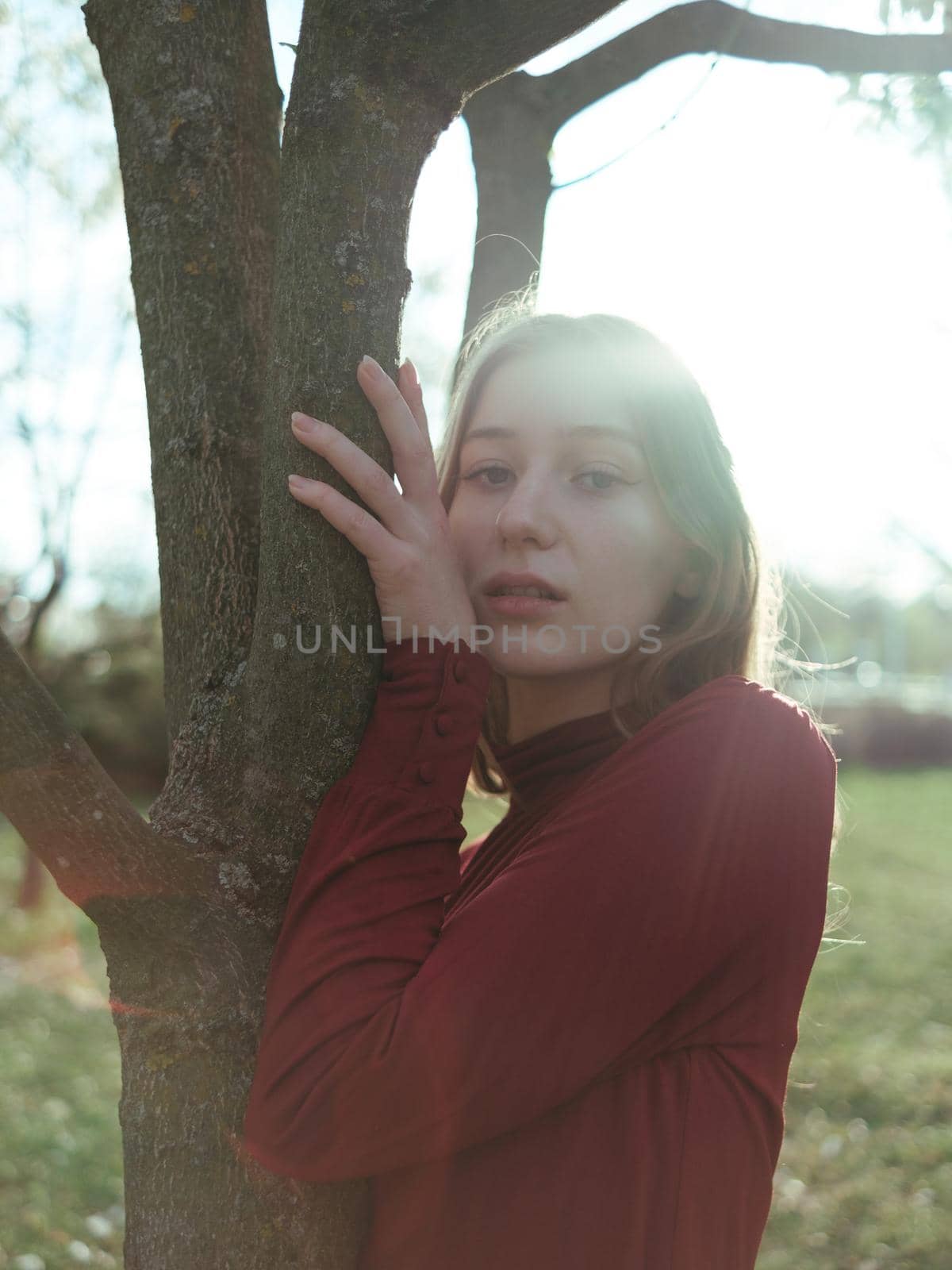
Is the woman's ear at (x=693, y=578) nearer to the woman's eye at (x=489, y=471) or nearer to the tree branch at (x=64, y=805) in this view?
the woman's eye at (x=489, y=471)

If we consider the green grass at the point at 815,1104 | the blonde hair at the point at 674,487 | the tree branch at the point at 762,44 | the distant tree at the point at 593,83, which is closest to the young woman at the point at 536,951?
the blonde hair at the point at 674,487

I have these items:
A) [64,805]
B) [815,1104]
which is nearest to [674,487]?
[64,805]

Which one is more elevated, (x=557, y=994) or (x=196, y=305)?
(x=196, y=305)

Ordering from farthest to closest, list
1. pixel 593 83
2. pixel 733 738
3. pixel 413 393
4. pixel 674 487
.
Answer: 1. pixel 593 83
2. pixel 674 487
3. pixel 413 393
4. pixel 733 738

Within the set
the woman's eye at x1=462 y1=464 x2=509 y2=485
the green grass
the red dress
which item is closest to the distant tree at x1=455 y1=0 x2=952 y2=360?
the woman's eye at x1=462 y1=464 x2=509 y2=485

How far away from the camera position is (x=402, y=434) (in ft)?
4.59

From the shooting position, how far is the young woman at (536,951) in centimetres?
118

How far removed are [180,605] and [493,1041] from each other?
760mm

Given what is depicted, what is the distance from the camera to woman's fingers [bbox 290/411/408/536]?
133 centimetres

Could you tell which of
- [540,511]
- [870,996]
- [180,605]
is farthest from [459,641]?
[870,996]

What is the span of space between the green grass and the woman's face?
3.37ft

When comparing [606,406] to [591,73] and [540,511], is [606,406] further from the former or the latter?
[591,73]

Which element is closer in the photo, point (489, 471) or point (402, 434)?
point (402, 434)

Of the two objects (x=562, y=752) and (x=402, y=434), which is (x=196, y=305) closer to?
(x=402, y=434)
